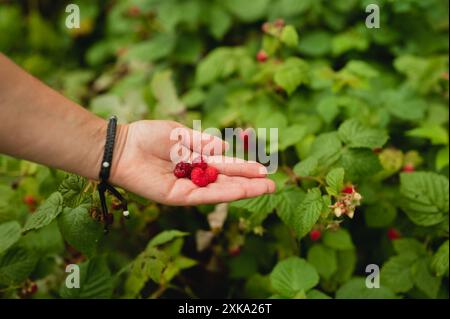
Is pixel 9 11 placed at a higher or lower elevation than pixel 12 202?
higher

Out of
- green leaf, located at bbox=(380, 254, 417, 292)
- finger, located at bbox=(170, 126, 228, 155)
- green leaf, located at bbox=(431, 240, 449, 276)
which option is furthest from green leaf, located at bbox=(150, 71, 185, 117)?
green leaf, located at bbox=(431, 240, 449, 276)

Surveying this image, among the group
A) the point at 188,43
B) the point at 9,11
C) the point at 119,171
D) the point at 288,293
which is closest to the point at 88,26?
the point at 9,11

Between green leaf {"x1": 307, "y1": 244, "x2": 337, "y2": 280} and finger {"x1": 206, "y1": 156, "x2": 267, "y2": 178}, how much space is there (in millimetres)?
600

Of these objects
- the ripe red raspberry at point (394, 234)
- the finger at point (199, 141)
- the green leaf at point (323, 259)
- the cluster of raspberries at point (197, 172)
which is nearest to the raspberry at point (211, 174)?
the cluster of raspberries at point (197, 172)

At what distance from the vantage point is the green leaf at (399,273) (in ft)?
6.28

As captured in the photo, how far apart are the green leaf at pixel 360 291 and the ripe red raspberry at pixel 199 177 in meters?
0.79

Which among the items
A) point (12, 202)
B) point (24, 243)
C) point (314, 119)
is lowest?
point (24, 243)

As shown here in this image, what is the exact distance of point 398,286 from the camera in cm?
191

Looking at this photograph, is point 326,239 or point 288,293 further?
point 326,239

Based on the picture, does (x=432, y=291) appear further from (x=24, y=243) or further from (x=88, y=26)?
(x=88, y=26)

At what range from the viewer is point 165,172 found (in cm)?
162

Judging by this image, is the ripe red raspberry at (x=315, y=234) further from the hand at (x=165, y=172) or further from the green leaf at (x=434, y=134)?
the green leaf at (x=434, y=134)

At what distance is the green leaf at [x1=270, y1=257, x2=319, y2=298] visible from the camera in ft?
5.77

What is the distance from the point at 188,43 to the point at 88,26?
1110mm
